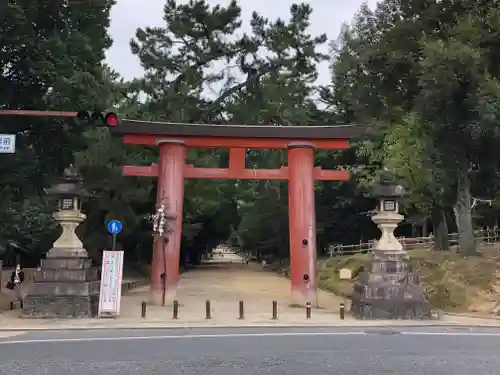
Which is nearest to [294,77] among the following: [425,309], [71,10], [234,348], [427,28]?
[427,28]

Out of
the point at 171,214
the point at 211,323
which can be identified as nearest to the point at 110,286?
the point at 211,323

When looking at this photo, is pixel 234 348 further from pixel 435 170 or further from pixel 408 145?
pixel 408 145

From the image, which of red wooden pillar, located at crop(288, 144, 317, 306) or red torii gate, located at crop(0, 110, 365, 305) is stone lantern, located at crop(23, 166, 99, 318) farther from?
red wooden pillar, located at crop(288, 144, 317, 306)

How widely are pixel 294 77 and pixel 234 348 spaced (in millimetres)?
33570

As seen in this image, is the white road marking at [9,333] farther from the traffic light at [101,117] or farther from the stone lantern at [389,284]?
the stone lantern at [389,284]

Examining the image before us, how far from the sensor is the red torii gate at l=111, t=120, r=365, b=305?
790 inches

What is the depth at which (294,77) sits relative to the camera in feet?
137

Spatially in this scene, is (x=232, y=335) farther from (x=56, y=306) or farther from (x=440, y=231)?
(x=440, y=231)

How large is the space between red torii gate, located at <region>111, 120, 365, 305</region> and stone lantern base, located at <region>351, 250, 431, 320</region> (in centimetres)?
310

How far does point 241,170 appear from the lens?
829 inches

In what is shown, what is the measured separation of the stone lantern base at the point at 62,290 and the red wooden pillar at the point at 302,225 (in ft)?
23.7

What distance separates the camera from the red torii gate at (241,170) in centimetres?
2006

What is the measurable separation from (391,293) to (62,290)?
10142mm

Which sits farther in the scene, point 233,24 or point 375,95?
point 233,24
